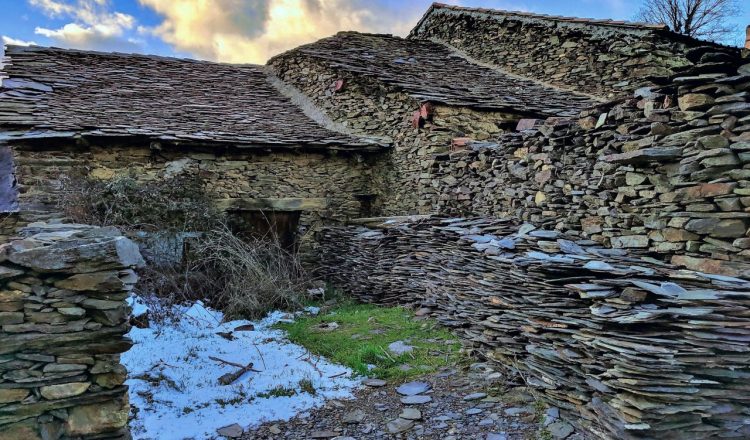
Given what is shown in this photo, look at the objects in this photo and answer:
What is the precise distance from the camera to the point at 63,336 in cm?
299

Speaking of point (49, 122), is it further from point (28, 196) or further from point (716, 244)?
point (716, 244)

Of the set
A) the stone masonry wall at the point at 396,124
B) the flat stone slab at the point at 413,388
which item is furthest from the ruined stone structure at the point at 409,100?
the flat stone slab at the point at 413,388

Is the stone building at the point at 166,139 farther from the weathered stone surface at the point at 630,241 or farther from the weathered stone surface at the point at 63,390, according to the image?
the weathered stone surface at the point at 630,241

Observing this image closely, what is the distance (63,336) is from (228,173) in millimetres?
6475

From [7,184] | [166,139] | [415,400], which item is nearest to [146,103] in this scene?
[166,139]

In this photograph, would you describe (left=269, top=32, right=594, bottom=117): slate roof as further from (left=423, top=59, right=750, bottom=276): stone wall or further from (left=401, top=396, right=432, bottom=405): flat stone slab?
(left=401, top=396, right=432, bottom=405): flat stone slab

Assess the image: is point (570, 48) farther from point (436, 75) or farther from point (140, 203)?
point (140, 203)

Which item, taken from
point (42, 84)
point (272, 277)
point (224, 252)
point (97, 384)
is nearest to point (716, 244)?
point (97, 384)

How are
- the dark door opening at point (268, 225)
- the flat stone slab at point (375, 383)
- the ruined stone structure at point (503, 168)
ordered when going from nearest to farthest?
1. the ruined stone structure at point (503, 168)
2. the flat stone slab at point (375, 383)
3. the dark door opening at point (268, 225)

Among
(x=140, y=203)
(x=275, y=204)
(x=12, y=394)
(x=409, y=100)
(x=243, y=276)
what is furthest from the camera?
(x=409, y=100)

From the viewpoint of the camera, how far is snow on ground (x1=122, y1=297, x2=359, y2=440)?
413cm

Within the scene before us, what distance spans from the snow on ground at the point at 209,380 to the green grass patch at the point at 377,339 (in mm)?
224

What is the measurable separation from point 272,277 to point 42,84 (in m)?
6.62

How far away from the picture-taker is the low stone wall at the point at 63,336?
291 centimetres
